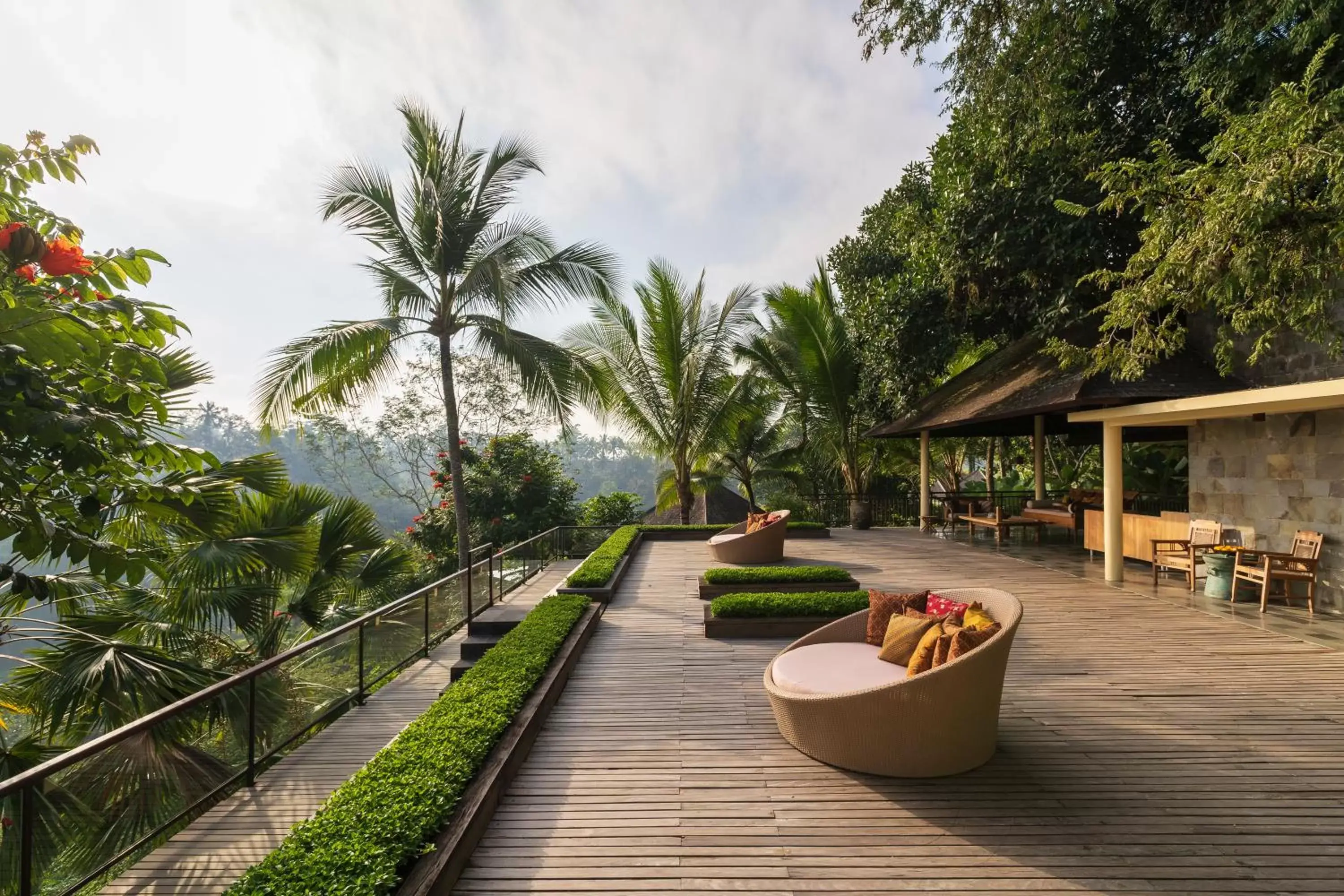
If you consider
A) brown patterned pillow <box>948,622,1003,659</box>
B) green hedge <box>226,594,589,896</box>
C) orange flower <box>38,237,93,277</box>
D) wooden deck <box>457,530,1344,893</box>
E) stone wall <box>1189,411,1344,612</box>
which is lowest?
wooden deck <box>457,530,1344,893</box>

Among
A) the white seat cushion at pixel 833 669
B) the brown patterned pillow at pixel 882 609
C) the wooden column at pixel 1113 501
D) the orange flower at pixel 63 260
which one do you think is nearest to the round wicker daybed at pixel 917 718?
the white seat cushion at pixel 833 669

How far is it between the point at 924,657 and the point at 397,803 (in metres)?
2.87

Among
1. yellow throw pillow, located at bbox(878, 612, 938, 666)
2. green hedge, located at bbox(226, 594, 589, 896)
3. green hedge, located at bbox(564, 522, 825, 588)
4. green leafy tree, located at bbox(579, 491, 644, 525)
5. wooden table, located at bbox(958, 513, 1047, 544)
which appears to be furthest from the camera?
green leafy tree, located at bbox(579, 491, 644, 525)

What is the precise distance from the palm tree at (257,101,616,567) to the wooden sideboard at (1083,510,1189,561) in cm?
903

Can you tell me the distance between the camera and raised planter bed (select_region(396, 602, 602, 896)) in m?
2.59

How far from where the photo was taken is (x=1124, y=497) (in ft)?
42.2

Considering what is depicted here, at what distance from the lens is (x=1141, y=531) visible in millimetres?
9773

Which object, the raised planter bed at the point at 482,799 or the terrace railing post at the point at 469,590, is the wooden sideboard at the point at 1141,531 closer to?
the raised planter bed at the point at 482,799

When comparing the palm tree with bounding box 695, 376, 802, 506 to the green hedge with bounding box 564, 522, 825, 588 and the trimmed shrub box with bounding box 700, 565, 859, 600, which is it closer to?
the green hedge with bounding box 564, 522, 825, 588

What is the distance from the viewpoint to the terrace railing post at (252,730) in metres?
4.14

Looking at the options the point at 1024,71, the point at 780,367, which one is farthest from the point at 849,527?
the point at 1024,71

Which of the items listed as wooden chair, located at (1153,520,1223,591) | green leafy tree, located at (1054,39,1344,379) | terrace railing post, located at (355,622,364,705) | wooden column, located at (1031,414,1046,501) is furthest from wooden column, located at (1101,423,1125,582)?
terrace railing post, located at (355,622,364,705)

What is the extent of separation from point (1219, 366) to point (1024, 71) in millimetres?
5190

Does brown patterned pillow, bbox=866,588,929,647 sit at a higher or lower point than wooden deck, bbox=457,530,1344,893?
higher
